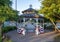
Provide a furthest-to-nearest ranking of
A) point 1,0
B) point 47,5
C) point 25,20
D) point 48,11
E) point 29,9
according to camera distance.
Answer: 1. point 29,9
2. point 25,20
3. point 47,5
4. point 48,11
5. point 1,0

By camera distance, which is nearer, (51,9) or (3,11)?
(3,11)

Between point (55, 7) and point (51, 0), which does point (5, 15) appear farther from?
point (51, 0)

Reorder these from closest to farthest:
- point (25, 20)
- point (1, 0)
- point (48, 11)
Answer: point (1, 0)
point (48, 11)
point (25, 20)

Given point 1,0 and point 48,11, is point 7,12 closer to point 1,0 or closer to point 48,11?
point 1,0

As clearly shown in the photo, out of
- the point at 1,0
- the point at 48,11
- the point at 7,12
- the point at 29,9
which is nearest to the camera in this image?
the point at 1,0

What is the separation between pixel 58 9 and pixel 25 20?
24179mm

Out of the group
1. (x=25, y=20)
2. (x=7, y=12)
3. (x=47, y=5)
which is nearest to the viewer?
(x=7, y=12)

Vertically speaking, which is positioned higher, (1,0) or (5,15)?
(1,0)

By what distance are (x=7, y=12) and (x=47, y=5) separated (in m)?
11.7

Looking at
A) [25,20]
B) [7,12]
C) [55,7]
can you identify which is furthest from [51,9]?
[25,20]

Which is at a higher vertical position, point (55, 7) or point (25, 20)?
point (55, 7)

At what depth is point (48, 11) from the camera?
18.6 metres

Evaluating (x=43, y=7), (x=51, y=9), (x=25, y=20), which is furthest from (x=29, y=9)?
(x=51, y=9)

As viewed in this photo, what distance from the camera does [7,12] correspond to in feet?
28.3
